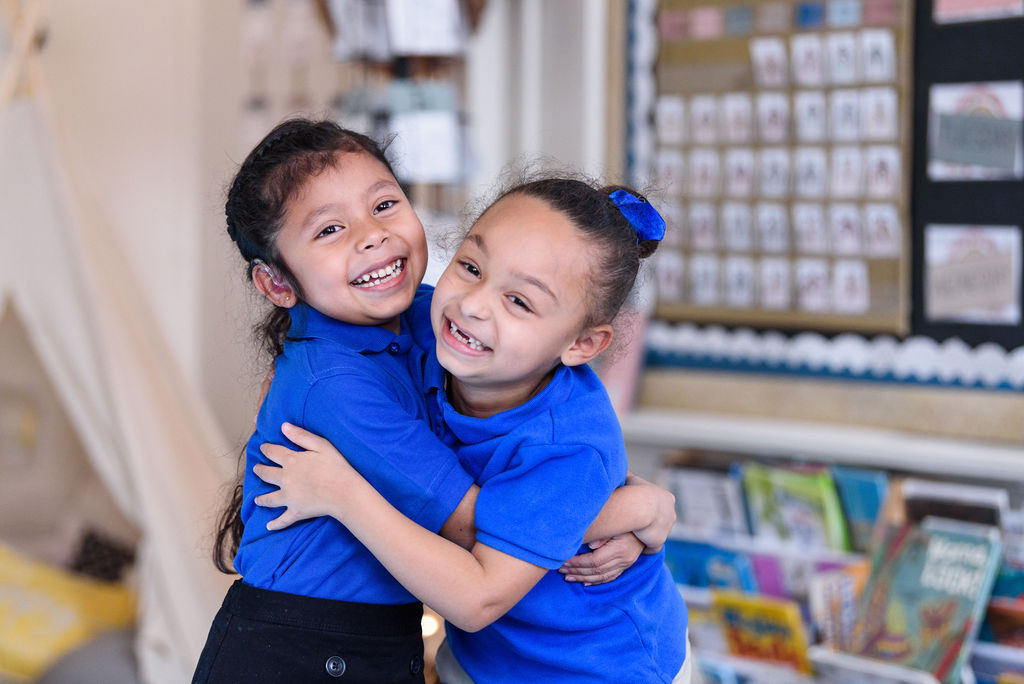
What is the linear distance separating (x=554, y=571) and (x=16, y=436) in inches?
82.0

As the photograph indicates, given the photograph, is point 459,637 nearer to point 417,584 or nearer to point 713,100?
point 417,584

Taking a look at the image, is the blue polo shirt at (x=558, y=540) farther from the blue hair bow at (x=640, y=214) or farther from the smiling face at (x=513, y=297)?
the blue hair bow at (x=640, y=214)

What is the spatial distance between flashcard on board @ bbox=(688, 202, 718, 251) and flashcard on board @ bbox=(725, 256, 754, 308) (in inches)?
2.6

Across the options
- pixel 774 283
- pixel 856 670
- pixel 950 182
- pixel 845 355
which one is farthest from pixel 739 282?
pixel 856 670

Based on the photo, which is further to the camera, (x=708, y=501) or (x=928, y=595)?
(x=708, y=501)

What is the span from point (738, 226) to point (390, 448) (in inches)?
72.4

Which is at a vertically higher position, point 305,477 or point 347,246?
point 347,246

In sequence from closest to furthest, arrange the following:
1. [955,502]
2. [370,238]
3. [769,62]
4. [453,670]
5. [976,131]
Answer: [370,238] < [453,670] < [955,502] < [976,131] < [769,62]

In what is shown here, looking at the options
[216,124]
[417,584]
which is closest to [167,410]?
[216,124]

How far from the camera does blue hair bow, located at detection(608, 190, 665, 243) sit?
934mm

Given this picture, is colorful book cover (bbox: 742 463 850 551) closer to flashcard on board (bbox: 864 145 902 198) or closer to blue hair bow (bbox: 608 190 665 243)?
flashcard on board (bbox: 864 145 902 198)

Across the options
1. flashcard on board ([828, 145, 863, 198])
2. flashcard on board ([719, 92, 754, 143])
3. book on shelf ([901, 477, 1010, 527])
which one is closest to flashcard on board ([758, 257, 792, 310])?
flashcard on board ([828, 145, 863, 198])

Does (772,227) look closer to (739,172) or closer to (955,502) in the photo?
(739,172)

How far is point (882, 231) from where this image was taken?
7.64 feet
